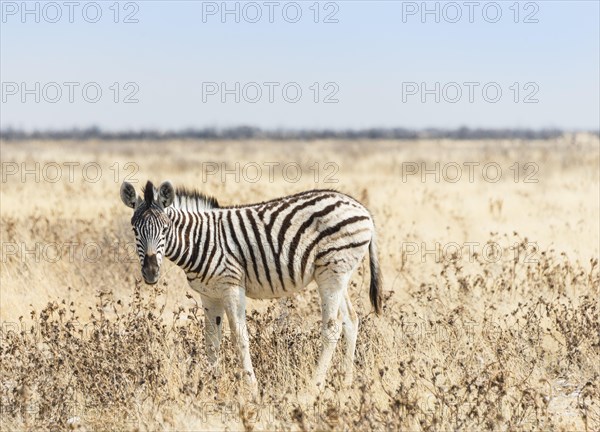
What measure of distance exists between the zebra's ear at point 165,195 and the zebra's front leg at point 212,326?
3.15 ft

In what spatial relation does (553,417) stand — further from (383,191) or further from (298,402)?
(383,191)

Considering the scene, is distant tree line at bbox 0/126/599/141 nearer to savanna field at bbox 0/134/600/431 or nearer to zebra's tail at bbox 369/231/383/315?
savanna field at bbox 0/134/600/431

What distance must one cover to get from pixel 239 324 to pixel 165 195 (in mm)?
1263

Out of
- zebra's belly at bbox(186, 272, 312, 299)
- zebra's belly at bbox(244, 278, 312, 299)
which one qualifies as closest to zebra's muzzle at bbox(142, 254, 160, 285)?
zebra's belly at bbox(186, 272, 312, 299)

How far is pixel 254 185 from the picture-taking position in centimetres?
Answer: 2445

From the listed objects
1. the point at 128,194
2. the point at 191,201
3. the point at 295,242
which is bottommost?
the point at 295,242

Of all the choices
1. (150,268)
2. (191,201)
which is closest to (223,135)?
(191,201)

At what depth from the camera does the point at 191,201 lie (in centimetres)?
784

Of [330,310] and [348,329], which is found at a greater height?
[330,310]

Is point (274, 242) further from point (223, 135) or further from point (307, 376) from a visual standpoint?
point (223, 135)

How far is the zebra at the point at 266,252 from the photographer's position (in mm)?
7387

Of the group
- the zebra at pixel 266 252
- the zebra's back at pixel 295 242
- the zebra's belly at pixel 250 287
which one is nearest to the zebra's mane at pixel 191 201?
the zebra at pixel 266 252

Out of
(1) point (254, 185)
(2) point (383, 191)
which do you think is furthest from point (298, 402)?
(1) point (254, 185)

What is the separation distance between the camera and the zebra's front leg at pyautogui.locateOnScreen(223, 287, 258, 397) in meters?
7.23
